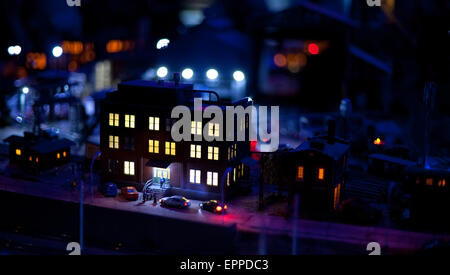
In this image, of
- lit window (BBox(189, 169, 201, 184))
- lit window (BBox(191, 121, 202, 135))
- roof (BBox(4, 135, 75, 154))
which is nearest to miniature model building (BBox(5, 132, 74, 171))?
roof (BBox(4, 135, 75, 154))

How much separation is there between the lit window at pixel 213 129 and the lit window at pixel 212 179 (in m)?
3.52

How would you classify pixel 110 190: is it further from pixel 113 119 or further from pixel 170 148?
pixel 113 119

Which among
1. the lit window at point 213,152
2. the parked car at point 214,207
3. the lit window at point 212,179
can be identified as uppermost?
the lit window at point 213,152

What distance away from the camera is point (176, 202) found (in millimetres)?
55438

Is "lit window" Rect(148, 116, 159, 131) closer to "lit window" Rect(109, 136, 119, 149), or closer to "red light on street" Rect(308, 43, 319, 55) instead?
"lit window" Rect(109, 136, 119, 149)

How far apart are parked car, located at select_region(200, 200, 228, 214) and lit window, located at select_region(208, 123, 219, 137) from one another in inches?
229

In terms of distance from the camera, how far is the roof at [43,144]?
64738 mm

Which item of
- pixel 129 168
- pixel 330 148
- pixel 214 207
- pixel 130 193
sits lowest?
pixel 214 207

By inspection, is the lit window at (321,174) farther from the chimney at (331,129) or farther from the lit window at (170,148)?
the lit window at (170,148)

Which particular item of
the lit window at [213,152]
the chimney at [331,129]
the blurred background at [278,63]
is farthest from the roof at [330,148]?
the blurred background at [278,63]

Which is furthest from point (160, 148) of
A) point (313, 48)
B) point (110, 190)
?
point (313, 48)

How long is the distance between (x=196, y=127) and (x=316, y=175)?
36.9 feet
